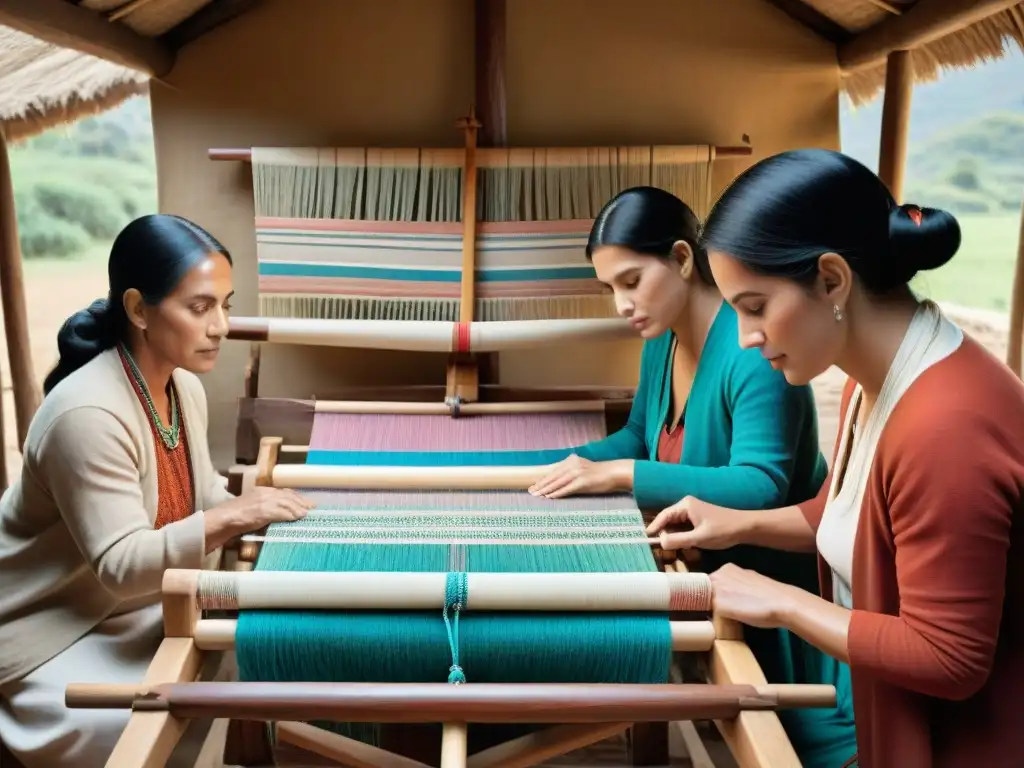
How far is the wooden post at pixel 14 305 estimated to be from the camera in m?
2.46

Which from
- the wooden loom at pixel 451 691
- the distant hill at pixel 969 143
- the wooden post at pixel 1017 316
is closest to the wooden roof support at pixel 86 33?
the wooden loom at pixel 451 691

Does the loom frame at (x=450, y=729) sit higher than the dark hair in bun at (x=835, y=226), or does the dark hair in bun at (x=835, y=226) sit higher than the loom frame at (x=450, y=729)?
the dark hair in bun at (x=835, y=226)

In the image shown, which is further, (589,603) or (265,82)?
(265,82)

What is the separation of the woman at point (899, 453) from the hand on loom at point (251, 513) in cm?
71

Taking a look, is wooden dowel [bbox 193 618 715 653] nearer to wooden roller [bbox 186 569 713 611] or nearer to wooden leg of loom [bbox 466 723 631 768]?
wooden roller [bbox 186 569 713 611]

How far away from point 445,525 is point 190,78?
1.53 meters

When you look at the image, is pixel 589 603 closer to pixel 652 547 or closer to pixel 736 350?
pixel 652 547

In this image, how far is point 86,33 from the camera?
6.37 feet

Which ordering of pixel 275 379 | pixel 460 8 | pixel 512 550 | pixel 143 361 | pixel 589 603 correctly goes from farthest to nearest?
pixel 275 379, pixel 460 8, pixel 143 361, pixel 512 550, pixel 589 603

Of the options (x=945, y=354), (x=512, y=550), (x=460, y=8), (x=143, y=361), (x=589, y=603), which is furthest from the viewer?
(x=460, y=8)

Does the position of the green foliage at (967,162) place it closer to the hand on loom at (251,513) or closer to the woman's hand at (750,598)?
the woman's hand at (750,598)

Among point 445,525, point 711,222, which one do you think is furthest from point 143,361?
point 711,222

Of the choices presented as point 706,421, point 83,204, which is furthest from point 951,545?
point 83,204

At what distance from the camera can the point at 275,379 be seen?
2572 millimetres
